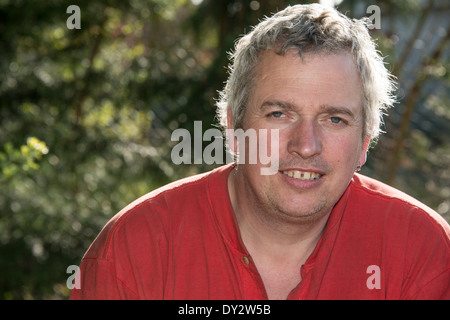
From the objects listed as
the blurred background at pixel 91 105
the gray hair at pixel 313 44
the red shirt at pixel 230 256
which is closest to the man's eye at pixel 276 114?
the gray hair at pixel 313 44

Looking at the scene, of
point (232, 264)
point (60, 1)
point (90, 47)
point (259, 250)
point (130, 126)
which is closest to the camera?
point (232, 264)

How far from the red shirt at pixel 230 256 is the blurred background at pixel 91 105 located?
2.10 metres

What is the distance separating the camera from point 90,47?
455 cm

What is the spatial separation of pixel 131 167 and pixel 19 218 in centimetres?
85

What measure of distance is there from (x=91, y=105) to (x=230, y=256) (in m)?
3.06

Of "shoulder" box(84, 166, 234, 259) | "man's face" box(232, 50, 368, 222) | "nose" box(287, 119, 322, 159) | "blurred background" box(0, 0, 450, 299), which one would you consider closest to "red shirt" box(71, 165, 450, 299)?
"shoulder" box(84, 166, 234, 259)

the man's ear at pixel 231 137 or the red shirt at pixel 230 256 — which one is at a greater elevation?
the man's ear at pixel 231 137

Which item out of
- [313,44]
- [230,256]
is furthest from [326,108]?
[230,256]

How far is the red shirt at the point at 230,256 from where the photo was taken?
5.50 ft

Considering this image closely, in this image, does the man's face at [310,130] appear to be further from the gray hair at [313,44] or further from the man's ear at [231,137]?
the man's ear at [231,137]
